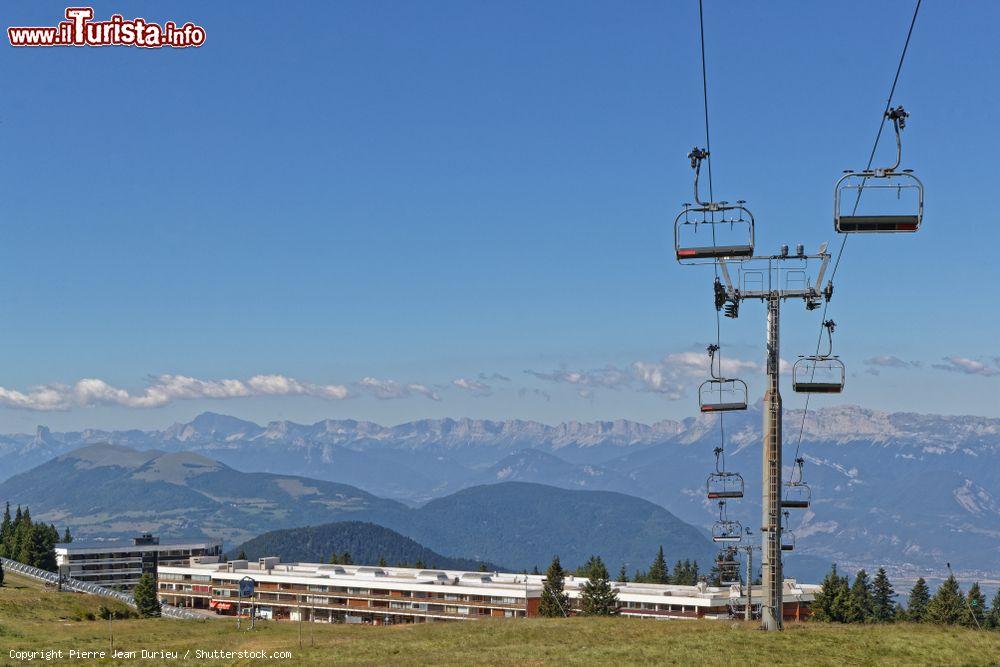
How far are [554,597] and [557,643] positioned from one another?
385 feet

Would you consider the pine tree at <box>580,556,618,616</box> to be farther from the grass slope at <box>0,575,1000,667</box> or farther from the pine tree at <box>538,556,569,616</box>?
the grass slope at <box>0,575,1000,667</box>

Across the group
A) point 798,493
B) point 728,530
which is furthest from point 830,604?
point 798,493

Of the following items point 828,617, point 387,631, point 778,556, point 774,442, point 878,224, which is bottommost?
point 828,617

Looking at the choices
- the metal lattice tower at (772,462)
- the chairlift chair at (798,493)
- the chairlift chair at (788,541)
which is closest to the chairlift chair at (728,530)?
the chairlift chair at (788,541)

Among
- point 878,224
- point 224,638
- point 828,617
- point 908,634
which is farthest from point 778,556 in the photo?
point 828,617

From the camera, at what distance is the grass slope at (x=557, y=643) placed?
57.5 m

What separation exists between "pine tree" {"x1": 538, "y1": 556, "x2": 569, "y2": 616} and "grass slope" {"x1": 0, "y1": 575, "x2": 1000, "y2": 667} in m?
91.1

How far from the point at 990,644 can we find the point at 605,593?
12163 cm

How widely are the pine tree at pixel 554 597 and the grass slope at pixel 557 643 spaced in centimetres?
9112

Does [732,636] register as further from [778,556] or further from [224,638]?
[224,638]

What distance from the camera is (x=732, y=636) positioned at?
63594 mm

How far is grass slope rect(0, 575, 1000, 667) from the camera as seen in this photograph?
2265 inches

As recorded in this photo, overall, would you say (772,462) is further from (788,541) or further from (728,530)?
(728,530)

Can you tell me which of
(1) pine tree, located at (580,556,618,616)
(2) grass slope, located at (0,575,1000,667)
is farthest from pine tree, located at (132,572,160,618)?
(1) pine tree, located at (580,556,618,616)
